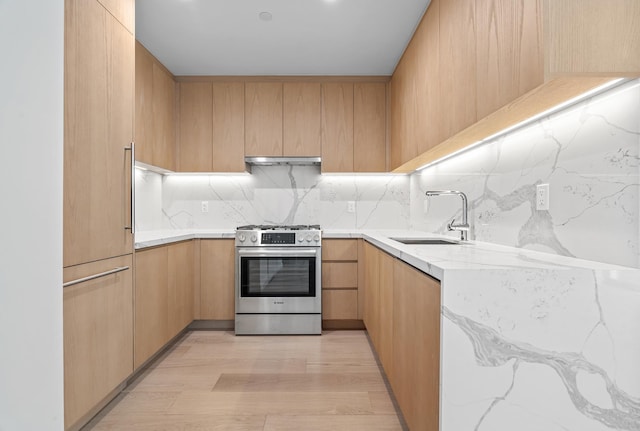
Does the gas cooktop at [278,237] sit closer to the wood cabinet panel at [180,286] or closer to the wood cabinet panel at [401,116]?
the wood cabinet panel at [180,286]

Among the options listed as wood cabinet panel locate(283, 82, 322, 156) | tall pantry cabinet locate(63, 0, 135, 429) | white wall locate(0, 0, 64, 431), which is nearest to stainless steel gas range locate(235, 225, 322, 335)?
wood cabinet panel locate(283, 82, 322, 156)

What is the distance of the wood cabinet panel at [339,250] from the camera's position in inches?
126

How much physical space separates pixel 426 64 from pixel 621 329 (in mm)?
1730

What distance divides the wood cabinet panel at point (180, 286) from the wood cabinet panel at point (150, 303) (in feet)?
0.26

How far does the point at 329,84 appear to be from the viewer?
3385 mm

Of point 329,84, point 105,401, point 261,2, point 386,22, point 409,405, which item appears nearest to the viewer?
point 409,405

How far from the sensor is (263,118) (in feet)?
11.1

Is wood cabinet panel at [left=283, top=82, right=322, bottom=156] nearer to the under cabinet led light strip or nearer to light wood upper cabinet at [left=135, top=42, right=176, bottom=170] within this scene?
light wood upper cabinet at [left=135, top=42, right=176, bottom=170]

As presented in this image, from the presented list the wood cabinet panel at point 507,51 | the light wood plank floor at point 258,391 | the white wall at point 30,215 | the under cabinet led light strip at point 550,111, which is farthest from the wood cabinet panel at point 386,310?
the white wall at point 30,215

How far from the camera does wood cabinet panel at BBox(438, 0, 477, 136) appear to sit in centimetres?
153

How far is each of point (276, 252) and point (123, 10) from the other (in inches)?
77.9

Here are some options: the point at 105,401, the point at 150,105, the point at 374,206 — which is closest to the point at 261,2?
the point at 150,105

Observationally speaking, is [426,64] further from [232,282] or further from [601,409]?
[232,282]

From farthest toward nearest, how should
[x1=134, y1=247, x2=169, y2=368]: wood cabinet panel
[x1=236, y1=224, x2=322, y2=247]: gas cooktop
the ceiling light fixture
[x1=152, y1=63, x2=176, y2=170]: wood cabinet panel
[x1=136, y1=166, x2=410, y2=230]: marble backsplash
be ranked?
[x1=136, y1=166, x2=410, y2=230]: marble backsplash
[x1=236, y1=224, x2=322, y2=247]: gas cooktop
[x1=152, y1=63, x2=176, y2=170]: wood cabinet panel
the ceiling light fixture
[x1=134, y1=247, x2=169, y2=368]: wood cabinet panel
